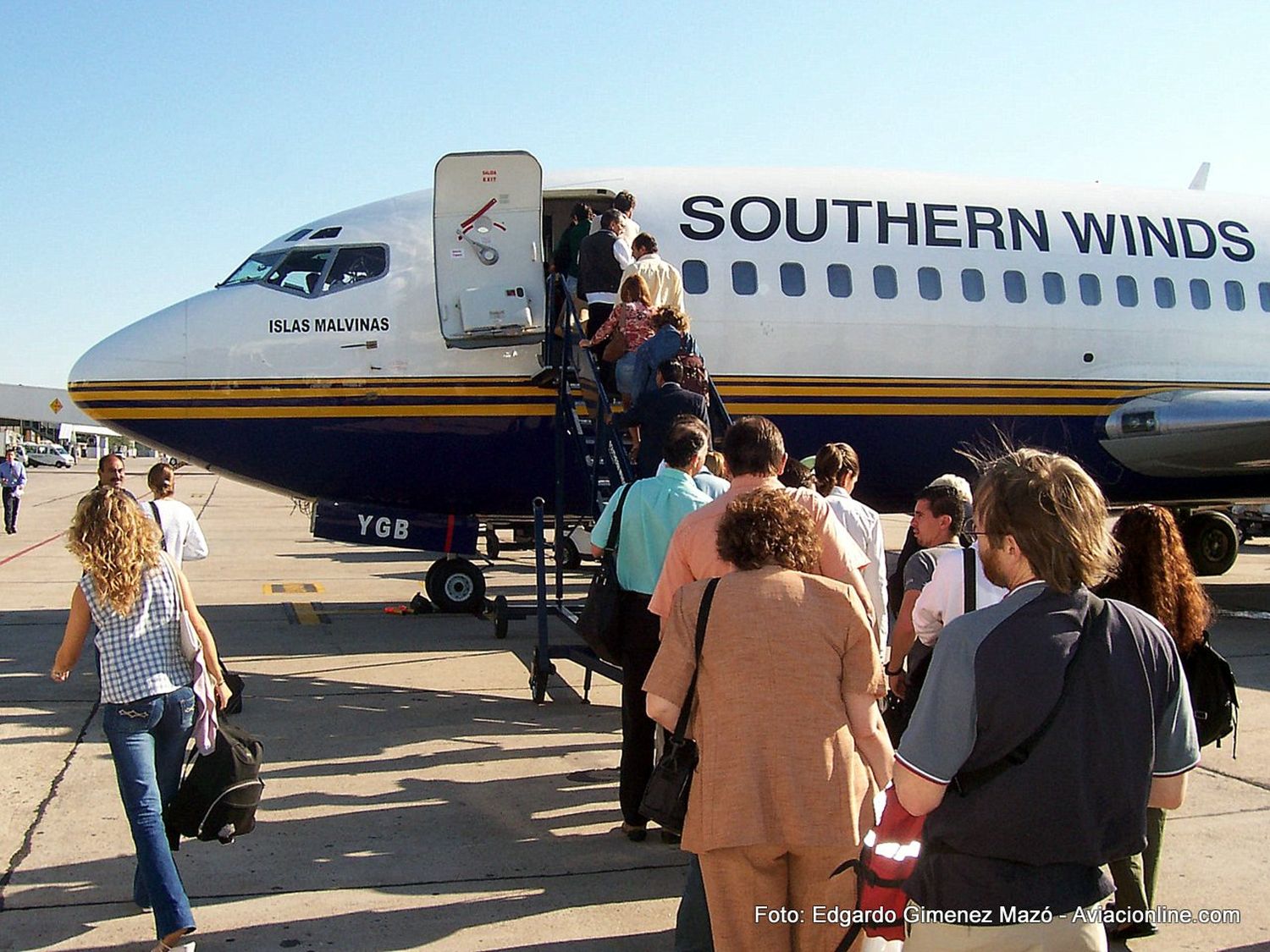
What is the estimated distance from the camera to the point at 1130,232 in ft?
44.0

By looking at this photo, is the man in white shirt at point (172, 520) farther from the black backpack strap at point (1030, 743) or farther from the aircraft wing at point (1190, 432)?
the aircraft wing at point (1190, 432)

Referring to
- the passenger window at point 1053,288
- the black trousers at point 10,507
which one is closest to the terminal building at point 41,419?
the black trousers at point 10,507

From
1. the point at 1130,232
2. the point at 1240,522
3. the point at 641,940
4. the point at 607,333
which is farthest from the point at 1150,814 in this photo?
the point at 1240,522

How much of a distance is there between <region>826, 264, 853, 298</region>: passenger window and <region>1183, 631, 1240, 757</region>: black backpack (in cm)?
781

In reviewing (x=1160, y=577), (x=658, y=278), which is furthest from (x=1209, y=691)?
(x=658, y=278)

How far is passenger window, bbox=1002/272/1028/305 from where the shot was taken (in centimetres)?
1263

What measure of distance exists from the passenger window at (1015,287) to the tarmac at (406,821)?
405 cm

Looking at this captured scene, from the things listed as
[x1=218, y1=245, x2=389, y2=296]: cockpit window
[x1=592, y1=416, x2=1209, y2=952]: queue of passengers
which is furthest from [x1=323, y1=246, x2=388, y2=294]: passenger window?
[x1=592, y1=416, x2=1209, y2=952]: queue of passengers

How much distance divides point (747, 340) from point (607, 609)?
21.0 feet

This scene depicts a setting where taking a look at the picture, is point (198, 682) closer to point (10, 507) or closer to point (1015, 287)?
point (1015, 287)

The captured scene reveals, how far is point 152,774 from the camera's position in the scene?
4.66m

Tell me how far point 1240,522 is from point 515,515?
18.8m

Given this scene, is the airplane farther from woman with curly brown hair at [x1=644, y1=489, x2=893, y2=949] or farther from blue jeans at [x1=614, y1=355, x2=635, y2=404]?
woman with curly brown hair at [x1=644, y1=489, x2=893, y2=949]

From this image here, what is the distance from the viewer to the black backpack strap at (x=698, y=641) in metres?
3.65
